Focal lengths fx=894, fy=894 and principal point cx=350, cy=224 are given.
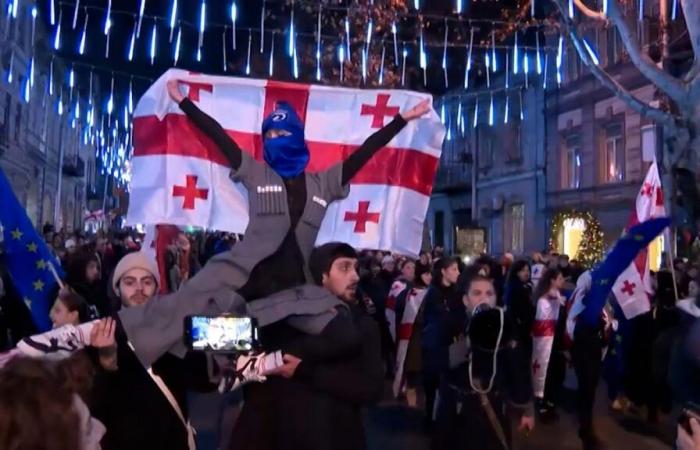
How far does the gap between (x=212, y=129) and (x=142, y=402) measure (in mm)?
1636

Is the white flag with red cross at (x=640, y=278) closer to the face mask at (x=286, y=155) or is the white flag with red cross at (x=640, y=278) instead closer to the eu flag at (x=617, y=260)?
the eu flag at (x=617, y=260)

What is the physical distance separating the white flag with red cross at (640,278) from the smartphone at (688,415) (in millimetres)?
7313

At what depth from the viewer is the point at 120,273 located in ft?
14.1

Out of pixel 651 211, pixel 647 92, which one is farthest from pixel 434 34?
pixel 651 211

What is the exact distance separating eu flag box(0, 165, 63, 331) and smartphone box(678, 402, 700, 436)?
4.31m

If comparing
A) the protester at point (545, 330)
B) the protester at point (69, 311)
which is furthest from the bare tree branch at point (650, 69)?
the protester at point (69, 311)

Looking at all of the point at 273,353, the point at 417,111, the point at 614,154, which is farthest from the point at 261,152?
the point at 614,154

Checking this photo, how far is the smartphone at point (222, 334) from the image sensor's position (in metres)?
3.30

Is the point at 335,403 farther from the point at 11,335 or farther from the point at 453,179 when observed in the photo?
the point at 453,179

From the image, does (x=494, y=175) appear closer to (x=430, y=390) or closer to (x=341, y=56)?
(x=341, y=56)

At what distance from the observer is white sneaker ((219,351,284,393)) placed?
3.48 metres

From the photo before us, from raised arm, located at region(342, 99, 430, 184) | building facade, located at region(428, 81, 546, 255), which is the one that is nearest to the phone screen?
raised arm, located at region(342, 99, 430, 184)

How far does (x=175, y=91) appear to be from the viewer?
5.26 m

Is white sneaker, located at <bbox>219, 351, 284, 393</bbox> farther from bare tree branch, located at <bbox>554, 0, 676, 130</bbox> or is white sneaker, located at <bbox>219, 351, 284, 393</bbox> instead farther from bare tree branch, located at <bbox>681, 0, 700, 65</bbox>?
bare tree branch, located at <bbox>681, 0, 700, 65</bbox>
